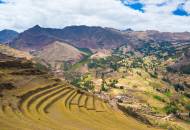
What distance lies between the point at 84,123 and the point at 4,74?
42.3 m

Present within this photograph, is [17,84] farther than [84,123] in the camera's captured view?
Yes

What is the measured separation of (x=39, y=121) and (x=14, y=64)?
219ft

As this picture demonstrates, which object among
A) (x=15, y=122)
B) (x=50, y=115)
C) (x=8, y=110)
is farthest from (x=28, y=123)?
(x=50, y=115)

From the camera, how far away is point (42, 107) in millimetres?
115500

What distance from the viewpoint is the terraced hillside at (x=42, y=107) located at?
91.4m

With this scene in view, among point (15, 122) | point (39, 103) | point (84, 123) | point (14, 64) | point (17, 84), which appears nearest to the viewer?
point (15, 122)

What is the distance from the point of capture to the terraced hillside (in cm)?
9138

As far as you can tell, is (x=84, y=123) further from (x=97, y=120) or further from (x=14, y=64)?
(x=14, y=64)

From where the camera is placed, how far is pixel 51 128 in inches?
3420

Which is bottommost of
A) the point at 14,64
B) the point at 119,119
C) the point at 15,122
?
the point at 119,119

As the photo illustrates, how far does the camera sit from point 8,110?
9606 centimetres

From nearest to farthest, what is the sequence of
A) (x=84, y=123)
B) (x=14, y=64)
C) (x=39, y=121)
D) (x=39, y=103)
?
(x=39, y=121), (x=84, y=123), (x=39, y=103), (x=14, y=64)

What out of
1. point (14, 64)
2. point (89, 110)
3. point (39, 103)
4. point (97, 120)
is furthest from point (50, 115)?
point (14, 64)

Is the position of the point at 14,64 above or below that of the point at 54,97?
above
